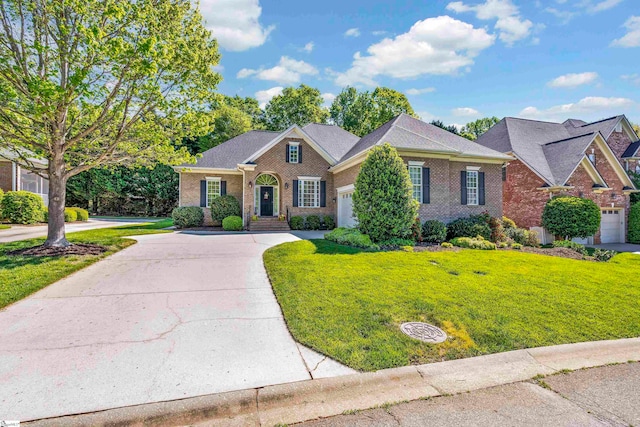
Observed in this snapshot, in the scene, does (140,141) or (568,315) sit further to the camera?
(140,141)

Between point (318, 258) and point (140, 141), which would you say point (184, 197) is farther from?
point (318, 258)

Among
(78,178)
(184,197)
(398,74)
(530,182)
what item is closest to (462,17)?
(398,74)

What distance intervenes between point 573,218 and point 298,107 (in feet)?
98.3

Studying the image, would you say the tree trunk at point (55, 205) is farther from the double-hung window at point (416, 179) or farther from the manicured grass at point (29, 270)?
the double-hung window at point (416, 179)

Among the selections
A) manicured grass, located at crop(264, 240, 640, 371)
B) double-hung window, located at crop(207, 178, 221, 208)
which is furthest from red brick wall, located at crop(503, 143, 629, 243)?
double-hung window, located at crop(207, 178, 221, 208)

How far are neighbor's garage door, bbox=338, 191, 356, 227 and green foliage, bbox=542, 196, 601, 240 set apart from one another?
10.3 meters

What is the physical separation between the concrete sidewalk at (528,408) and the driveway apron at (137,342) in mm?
978

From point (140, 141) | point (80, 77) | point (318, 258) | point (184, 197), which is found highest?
point (80, 77)

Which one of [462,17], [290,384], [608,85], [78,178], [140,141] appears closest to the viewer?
[290,384]

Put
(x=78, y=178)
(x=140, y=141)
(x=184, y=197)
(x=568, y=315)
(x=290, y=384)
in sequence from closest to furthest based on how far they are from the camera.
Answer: (x=290, y=384), (x=568, y=315), (x=140, y=141), (x=184, y=197), (x=78, y=178)

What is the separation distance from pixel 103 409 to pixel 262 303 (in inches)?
114

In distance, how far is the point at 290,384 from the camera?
10.1 feet

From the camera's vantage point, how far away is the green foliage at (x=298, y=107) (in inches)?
1478

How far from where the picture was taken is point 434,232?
43.4 feet
